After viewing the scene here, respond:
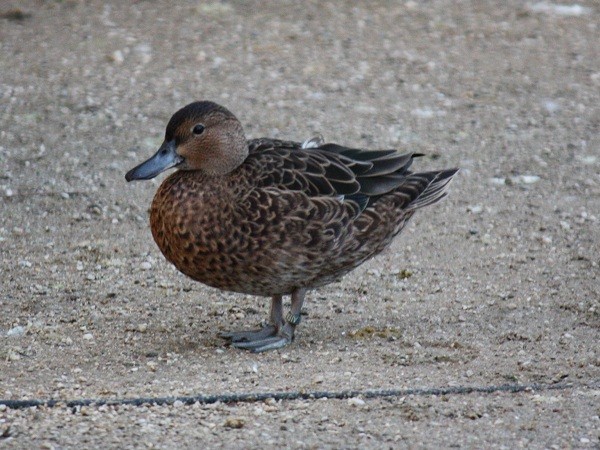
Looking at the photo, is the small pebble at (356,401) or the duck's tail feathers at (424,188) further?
the duck's tail feathers at (424,188)

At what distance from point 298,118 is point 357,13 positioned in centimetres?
267

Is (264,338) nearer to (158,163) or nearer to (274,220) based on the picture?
(274,220)

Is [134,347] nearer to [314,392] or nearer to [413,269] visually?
[314,392]

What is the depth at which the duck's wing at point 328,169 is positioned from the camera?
5230mm

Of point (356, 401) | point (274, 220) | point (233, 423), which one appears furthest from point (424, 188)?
point (233, 423)

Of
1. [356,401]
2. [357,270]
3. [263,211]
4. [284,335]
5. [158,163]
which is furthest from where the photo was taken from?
[357,270]

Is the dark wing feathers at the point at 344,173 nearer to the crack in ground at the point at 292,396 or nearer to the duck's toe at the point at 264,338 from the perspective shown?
the duck's toe at the point at 264,338

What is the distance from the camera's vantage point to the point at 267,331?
543cm

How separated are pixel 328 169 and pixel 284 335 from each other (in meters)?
0.81

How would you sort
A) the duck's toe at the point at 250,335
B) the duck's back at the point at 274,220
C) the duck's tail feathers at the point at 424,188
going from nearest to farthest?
the duck's back at the point at 274,220
the duck's toe at the point at 250,335
the duck's tail feathers at the point at 424,188

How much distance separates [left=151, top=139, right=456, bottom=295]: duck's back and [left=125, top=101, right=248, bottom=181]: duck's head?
0.17 feet

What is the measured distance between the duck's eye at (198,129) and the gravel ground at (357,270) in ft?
3.15

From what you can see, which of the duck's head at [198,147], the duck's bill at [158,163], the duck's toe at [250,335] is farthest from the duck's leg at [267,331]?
the duck's bill at [158,163]

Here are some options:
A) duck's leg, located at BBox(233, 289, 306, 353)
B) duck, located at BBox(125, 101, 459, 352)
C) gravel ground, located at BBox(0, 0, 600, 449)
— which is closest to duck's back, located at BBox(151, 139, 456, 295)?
duck, located at BBox(125, 101, 459, 352)
